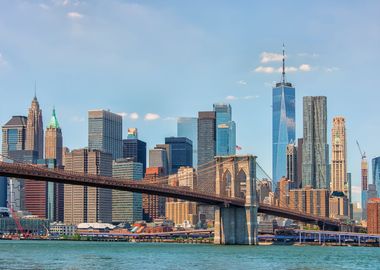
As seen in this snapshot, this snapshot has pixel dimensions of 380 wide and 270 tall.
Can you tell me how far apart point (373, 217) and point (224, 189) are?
233 feet

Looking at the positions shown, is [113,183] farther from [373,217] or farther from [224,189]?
[373,217]

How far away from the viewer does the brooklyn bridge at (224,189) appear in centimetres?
7475

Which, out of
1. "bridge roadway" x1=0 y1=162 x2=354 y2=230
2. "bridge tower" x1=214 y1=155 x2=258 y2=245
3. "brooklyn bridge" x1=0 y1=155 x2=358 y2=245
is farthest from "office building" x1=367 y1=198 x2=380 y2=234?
"bridge tower" x1=214 y1=155 x2=258 y2=245

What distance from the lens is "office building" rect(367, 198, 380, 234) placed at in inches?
6535

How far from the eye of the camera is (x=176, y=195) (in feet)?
285

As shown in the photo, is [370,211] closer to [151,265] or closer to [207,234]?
[207,234]

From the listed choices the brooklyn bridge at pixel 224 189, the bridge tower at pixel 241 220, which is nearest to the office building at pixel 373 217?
the brooklyn bridge at pixel 224 189

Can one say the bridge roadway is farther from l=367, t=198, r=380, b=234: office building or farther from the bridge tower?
l=367, t=198, r=380, b=234: office building

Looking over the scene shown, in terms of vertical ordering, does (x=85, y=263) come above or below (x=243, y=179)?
below

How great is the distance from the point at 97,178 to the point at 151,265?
24192mm

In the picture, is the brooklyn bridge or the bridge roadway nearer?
the bridge roadway

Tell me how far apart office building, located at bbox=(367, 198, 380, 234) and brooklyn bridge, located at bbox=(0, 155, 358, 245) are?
48795mm

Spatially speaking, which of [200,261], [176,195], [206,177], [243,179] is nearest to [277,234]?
[206,177]

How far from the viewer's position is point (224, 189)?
108 meters
